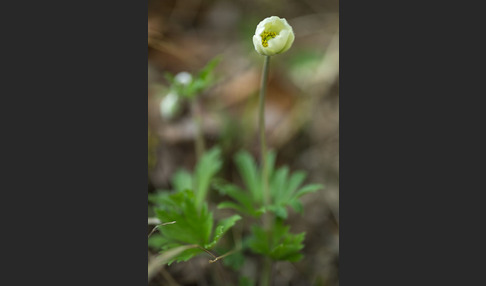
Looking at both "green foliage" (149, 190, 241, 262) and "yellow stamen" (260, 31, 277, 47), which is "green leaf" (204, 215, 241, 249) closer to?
"green foliage" (149, 190, 241, 262)

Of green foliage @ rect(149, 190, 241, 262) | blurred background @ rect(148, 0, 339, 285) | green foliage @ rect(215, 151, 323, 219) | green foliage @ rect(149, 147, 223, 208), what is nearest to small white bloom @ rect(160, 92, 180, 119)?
blurred background @ rect(148, 0, 339, 285)

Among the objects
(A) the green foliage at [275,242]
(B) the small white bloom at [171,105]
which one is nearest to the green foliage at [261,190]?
(A) the green foliage at [275,242]

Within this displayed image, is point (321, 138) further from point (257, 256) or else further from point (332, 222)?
point (257, 256)

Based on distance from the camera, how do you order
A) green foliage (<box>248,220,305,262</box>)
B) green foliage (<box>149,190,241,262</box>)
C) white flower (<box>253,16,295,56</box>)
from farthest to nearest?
green foliage (<box>248,220,305,262</box>)
green foliage (<box>149,190,241,262</box>)
white flower (<box>253,16,295,56</box>)

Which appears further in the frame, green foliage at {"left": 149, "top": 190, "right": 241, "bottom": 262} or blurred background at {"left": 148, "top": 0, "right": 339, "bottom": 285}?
blurred background at {"left": 148, "top": 0, "right": 339, "bottom": 285}

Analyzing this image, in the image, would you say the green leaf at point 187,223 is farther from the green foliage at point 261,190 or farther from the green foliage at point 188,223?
the green foliage at point 261,190

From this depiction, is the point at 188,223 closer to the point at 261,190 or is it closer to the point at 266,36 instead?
the point at 261,190
